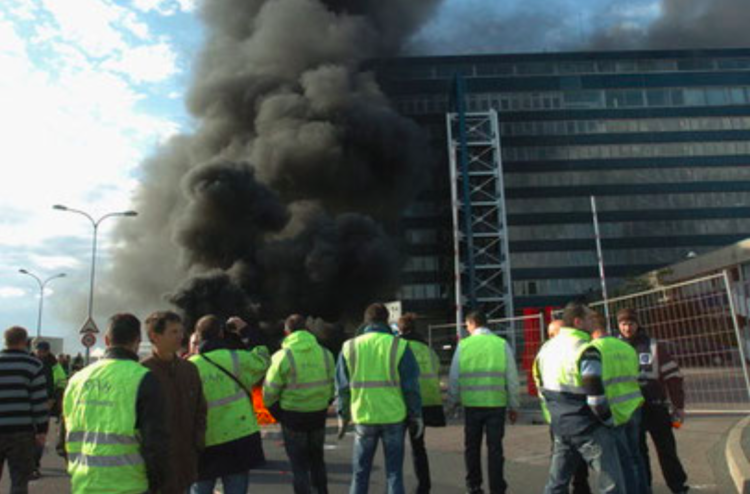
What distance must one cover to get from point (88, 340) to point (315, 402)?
16367 mm

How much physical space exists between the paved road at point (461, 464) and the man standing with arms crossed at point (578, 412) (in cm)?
161

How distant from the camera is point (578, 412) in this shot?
3441 mm

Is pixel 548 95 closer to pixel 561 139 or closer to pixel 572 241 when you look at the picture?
pixel 561 139

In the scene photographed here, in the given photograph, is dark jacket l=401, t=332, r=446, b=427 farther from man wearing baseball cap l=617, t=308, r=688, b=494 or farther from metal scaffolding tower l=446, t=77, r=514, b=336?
metal scaffolding tower l=446, t=77, r=514, b=336

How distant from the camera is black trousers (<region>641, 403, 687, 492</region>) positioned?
4.45 metres

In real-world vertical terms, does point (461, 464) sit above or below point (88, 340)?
below

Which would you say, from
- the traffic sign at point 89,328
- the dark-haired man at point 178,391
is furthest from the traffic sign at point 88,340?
the dark-haired man at point 178,391

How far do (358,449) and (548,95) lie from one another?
4460 cm

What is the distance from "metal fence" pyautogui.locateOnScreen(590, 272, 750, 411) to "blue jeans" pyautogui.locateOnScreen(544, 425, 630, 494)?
312 centimetres

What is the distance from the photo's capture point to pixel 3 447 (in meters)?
4.27

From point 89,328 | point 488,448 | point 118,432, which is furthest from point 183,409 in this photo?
point 89,328

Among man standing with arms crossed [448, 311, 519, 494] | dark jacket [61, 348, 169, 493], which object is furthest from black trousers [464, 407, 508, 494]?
dark jacket [61, 348, 169, 493]

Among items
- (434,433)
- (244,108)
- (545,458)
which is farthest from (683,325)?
(244,108)

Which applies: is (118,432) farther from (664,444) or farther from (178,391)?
(664,444)
